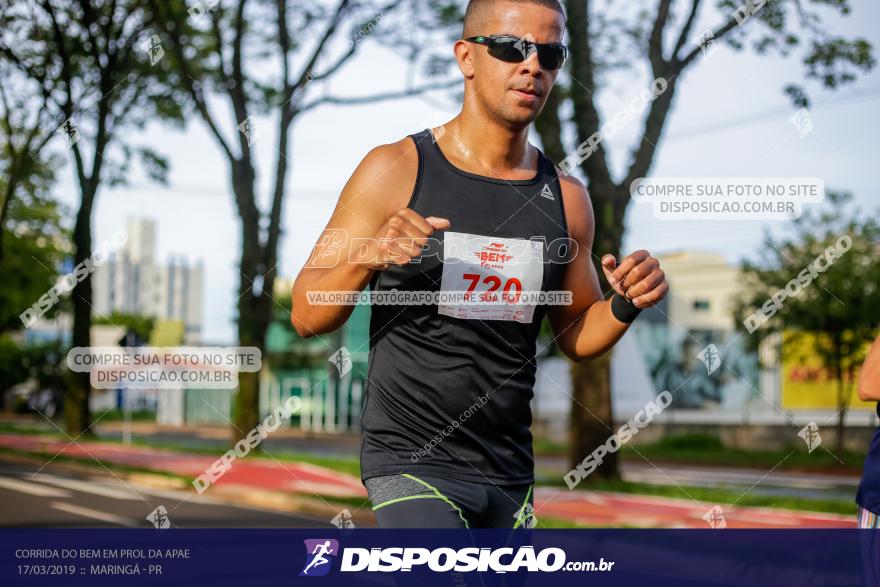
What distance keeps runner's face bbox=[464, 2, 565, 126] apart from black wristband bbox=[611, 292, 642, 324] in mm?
527

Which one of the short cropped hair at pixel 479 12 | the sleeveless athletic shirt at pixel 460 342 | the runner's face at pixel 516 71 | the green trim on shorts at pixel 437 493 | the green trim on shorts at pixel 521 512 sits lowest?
the green trim on shorts at pixel 521 512

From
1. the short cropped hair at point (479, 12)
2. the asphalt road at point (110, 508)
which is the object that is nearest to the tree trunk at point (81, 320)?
the asphalt road at point (110, 508)

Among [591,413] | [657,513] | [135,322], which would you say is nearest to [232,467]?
[591,413]

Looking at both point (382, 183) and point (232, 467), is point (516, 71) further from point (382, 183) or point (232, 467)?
point (232, 467)

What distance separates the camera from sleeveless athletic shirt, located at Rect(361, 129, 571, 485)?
2.55 meters

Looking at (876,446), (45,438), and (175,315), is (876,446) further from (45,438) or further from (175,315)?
(175,315)

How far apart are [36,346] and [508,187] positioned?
51.1 metres

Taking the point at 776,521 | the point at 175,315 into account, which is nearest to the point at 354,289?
the point at 776,521

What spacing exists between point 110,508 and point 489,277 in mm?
9269

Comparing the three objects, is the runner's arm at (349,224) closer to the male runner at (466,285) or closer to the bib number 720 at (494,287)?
the male runner at (466,285)

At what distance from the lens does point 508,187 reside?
8.89 ft

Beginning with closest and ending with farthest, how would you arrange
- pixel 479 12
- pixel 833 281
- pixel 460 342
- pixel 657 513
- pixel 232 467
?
pixel 460 342, pixel 479 12, pixel 657 513, pixel 232 467, pixel 833 281

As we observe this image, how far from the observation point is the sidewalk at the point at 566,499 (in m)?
10.0

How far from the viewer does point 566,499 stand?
38.8 ft
